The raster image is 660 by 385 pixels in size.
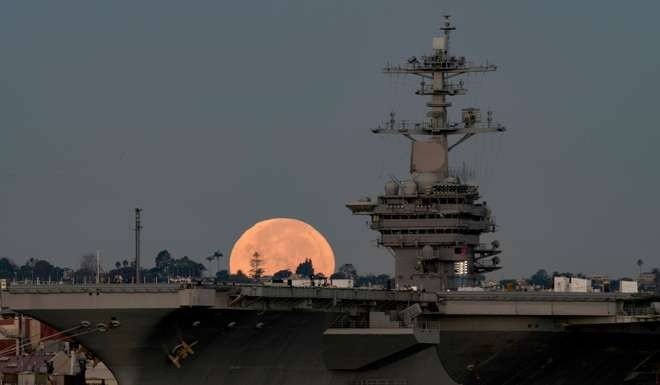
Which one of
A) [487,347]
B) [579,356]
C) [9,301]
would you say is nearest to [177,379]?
[9,301]

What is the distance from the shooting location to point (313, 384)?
44.0 m

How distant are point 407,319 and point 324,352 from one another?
2529 millimetres

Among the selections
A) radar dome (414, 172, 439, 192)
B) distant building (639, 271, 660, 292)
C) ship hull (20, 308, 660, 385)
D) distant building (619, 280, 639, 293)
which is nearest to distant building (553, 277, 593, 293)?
distant building (619, 280, 639, 293)

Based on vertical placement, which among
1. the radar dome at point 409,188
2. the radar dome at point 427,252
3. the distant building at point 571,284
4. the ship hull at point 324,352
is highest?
the radar dome at point 409,188

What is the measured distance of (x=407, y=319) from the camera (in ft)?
148

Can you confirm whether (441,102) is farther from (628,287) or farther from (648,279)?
(648,279)

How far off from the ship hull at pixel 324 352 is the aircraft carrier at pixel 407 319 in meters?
0.04

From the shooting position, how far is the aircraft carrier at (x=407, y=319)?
3850 cm

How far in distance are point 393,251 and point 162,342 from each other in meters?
16.5

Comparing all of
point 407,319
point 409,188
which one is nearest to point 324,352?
point 407,319

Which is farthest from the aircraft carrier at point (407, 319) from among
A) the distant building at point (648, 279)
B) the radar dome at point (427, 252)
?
the distant building at point (648, 279)

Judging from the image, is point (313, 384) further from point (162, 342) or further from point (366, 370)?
point (162, 342)

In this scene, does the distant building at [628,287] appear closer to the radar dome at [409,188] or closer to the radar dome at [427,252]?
the radar dome at [427,252]

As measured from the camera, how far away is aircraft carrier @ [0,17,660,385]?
38500 millimetres
